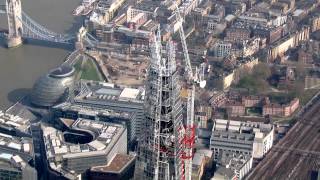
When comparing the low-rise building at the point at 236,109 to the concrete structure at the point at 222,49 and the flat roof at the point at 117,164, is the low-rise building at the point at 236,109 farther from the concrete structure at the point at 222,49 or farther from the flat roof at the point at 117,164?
the flat roof at the point at 117,164

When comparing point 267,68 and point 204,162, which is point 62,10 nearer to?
point 267,68

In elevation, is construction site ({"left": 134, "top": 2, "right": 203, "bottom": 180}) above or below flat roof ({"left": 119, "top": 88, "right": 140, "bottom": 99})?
above

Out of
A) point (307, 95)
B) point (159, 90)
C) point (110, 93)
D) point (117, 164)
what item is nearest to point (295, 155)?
point (307, 95)

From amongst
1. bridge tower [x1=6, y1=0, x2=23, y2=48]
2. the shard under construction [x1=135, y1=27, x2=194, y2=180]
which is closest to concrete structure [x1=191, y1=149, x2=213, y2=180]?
the shard under construction [x1=135, y1=27, x2=194, y2=180]

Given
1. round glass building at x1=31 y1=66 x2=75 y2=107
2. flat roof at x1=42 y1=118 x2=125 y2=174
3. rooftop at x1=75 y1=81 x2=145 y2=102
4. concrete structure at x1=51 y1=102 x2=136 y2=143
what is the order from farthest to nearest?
1. round glass building at x1=31 y1=66 x2=75 y2=107
2. rooftop at x1=75 y1=81 x2=145 y2=102
3. concrete structure at x1=51 y1=102 x2=136 y2=143
4. flat roof at x1=42 y1=118 x2=125 y2=174

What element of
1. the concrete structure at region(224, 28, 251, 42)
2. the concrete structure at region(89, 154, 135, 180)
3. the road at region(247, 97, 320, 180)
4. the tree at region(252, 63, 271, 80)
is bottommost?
the road at region(247, 97, 320, 180)

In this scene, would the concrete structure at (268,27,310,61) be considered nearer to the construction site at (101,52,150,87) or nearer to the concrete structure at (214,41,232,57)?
the concrete structure at (214,41,232,57)
